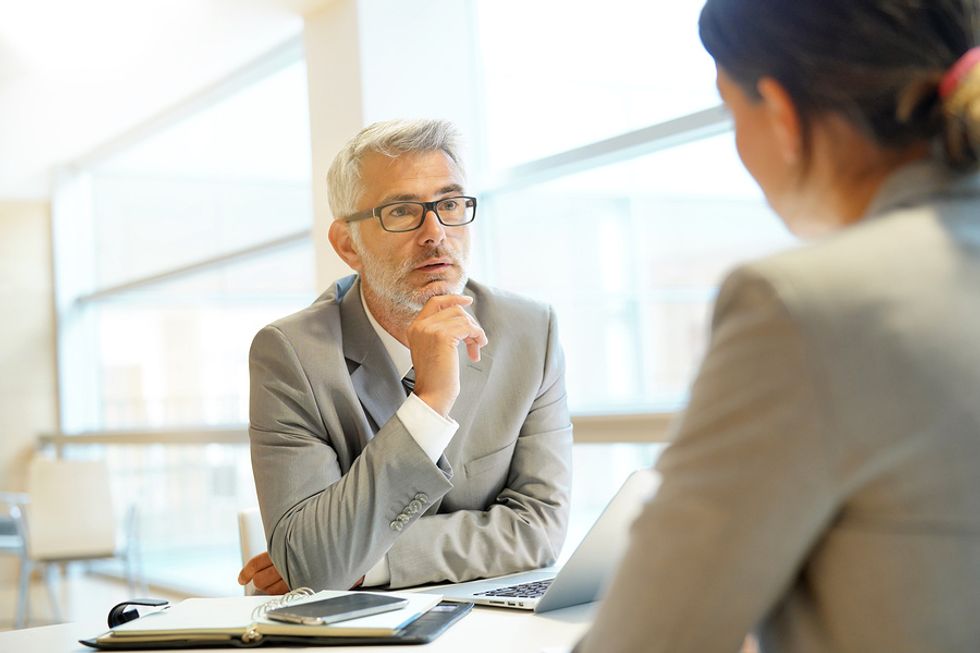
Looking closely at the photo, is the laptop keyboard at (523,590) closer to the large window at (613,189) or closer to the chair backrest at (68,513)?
the large window at (613,189)

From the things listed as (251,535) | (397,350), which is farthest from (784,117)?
(251,535)

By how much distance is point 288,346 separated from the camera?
1934 mm

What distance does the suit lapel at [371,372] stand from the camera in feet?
6.50

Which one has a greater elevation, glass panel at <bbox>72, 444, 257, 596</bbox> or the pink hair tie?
the pink hair tie

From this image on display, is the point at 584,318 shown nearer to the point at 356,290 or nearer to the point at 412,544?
the point at 356,290

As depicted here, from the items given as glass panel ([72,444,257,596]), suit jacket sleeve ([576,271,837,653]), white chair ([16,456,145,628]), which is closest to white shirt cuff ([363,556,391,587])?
suit jacket sleeve ([576,271,837,653])

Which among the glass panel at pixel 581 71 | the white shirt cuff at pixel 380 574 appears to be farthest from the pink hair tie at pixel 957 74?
the glass panel at pixel 581 71

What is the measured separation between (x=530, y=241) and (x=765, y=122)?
322 cm

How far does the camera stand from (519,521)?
1883mm

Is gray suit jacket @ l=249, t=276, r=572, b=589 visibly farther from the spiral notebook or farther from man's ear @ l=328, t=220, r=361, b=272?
the spiral notebook

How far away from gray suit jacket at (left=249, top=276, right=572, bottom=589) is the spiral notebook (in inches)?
13.2

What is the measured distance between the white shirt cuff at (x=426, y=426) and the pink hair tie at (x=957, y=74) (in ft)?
3.76

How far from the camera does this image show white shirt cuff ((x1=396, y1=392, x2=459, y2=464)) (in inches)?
69.4

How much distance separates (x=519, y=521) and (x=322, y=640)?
67 centimetres
